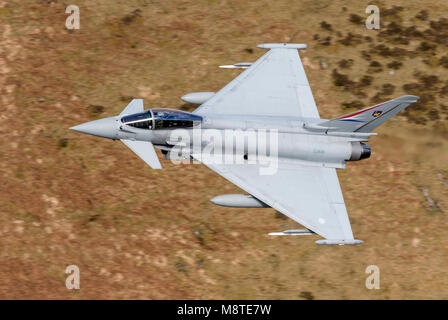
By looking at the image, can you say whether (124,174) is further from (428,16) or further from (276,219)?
(428,16)

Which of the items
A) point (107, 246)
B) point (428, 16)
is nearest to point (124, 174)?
point (107, 246)

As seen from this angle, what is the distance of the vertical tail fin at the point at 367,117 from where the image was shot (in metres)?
20.1

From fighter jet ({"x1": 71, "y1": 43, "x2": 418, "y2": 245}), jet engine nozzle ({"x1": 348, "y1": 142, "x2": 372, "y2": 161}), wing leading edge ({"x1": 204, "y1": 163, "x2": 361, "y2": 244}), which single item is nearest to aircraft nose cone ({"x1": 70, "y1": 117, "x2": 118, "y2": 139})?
fighter jet ({"x1": 71, "y1": 43, "x2": 418, "y2": 245})

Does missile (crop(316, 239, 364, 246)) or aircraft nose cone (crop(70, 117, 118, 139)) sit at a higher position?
aircraft nose cone (crop(70, 117, 118, 139))

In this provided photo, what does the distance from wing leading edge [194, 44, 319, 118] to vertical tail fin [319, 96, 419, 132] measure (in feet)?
6.17

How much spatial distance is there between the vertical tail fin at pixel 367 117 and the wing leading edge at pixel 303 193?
1.86 metres

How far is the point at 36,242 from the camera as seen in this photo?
71.7 ft

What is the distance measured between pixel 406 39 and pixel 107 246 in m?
19.9

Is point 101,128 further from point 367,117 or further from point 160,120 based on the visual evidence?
point 367,117

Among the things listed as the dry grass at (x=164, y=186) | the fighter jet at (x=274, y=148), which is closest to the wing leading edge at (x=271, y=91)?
the fighter jet at (x=274, y=148)

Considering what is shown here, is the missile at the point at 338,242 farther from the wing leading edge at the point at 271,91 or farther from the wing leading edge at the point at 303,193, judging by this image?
the wing leading edge at the point at 271,91

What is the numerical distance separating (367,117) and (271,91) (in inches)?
175

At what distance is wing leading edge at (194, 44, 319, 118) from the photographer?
22.1 meters

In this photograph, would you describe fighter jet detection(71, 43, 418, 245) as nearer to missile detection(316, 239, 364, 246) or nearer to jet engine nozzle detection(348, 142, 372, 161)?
jet engine nozzle detection(348, 142, 372, 161)
